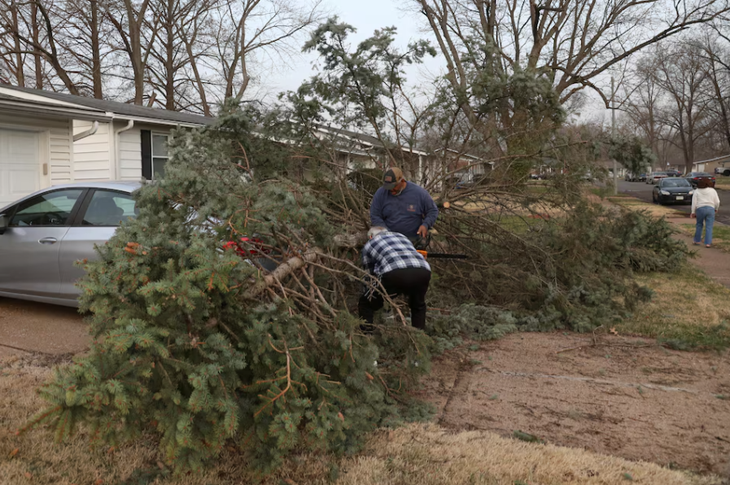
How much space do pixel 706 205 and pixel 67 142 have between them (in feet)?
40.9

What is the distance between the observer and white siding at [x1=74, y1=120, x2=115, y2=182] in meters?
11.0

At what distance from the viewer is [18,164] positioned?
31.7 ft

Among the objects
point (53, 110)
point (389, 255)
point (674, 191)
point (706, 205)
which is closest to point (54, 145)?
point (53, 110)

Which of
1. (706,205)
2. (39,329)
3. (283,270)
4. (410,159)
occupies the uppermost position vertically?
(410,159)

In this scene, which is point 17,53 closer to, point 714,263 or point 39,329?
point 39,329

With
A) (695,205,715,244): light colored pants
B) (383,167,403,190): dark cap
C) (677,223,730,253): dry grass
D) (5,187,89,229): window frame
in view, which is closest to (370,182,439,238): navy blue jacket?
(383,167,403,190): dark cap

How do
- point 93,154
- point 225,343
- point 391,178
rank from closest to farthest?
1. point 225,343
2. point 391,178
3. point 93,154

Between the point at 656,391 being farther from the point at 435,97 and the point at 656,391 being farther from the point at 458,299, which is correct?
the point at 435,97

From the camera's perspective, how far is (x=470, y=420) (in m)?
3.66

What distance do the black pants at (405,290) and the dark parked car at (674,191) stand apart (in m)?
29.1

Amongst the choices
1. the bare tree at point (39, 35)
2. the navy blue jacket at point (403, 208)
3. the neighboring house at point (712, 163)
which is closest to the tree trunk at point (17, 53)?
the bare tree at point (39, 35)

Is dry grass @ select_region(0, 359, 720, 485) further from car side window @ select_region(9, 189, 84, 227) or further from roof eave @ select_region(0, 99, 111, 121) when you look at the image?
roof eave @ select_region(0, 99, 111, 121)

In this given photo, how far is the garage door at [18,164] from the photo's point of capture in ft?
30.9

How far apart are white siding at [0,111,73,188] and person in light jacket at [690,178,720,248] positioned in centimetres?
1202
